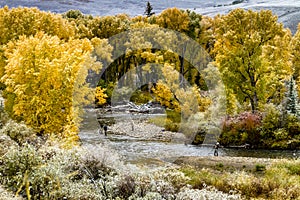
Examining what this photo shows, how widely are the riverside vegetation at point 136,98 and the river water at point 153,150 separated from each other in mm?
2474

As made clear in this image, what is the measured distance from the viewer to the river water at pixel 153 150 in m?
29.4

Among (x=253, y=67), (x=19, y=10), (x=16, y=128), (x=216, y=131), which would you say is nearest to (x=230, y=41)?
(x=253, y=67)

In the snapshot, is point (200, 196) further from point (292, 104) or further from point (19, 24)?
point (19, 24)

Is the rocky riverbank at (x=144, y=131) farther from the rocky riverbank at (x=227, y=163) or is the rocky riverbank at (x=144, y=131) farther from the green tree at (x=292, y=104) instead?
the green tree at (x=292, y=104)

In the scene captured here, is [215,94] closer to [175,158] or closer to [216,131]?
[216,131]

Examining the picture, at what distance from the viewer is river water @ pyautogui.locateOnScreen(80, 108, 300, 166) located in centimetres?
2944

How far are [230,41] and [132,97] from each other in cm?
1674

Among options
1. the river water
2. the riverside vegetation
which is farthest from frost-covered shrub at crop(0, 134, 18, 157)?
the river water

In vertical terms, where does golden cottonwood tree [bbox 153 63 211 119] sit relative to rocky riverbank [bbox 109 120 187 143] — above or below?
above

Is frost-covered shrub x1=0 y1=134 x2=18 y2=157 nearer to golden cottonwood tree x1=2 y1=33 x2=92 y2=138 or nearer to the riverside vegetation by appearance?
the riverside vegetation

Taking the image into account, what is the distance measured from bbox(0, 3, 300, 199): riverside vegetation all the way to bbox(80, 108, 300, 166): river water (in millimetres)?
2474

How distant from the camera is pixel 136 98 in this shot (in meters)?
51.6

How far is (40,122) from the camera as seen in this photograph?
24.8 meters

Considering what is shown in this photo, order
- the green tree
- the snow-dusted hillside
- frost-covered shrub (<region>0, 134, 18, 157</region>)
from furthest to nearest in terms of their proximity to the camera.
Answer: the snow-dusted hillside < the green tree < frost-covered shrub (<region>0, 134, 18, 157</region>)
